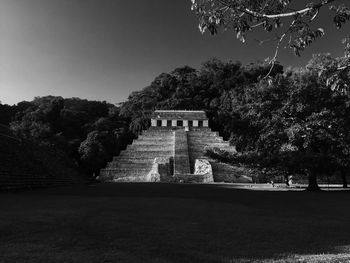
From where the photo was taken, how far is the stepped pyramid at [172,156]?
111 feet

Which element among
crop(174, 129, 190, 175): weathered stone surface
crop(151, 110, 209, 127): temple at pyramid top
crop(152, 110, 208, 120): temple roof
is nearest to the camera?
crop(174, 129, 190, 175): weathered stone surface

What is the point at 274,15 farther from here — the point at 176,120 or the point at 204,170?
the point at 176,120

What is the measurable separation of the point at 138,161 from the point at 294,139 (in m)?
21.2

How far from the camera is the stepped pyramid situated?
111 ft

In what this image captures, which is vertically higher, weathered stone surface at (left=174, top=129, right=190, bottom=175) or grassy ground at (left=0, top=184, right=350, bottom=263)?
weathered stone surface at (left=174, top=129, right=190, bottom=175)

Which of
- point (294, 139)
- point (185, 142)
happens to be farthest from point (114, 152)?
point (294, 139)

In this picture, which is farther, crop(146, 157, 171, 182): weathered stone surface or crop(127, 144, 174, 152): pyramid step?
crop(127, 144, 174, 152): pyramid step

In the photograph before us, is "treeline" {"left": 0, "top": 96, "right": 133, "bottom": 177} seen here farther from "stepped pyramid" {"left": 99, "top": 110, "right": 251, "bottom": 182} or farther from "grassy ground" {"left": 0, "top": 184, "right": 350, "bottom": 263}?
"grassy ground" {"left": 0, "top": 184, "right": 350, "bottom": 263}

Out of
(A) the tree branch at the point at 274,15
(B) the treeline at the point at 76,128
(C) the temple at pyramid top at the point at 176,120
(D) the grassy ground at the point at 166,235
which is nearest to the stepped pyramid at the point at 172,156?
(C) the temple at pyramid top at the point at 176,120

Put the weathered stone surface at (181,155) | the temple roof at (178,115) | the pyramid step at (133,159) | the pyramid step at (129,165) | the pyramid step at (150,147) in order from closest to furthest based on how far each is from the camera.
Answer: the weathered stone surface at (181,155) < the pyramid step at (129,165) < the pyramid step at (133,159) < the pyramid step at (150,147) < the temple roof at (178,115)

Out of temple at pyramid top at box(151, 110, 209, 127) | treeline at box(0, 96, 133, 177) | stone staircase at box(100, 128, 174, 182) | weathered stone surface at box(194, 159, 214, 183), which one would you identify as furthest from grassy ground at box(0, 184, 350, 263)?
temple at pyramid top at box(151, 110, 209, 127)

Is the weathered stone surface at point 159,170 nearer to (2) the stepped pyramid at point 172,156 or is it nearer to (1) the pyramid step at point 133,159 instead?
(2) the stepped pyramid at point 172,156

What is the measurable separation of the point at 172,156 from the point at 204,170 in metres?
5.63

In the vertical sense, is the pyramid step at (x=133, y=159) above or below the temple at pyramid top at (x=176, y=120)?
below
